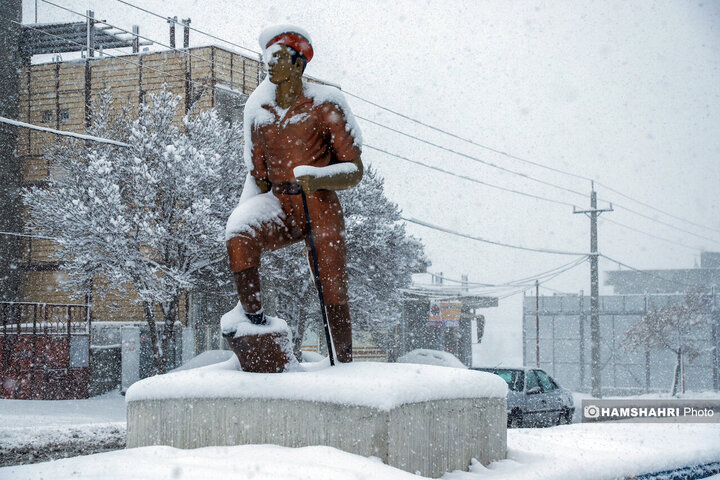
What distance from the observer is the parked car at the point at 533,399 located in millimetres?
14469

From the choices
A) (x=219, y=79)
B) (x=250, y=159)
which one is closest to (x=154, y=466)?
(x=250, y=159)

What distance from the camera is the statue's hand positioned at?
17.3ft

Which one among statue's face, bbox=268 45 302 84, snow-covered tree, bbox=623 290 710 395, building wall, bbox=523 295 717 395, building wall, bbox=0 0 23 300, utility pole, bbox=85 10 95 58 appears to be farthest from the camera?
building wall, bbox=523 295 717 395

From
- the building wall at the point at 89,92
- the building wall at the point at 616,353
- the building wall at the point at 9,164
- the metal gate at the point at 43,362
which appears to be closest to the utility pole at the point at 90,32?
the building wall at the point at 89,92

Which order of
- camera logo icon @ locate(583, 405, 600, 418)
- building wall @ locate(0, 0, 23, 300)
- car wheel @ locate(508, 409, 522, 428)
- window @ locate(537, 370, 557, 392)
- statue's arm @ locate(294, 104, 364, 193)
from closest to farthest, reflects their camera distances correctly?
statue's arm @ locate(294, 104, 364, 193) < car wheel @ locate(508, 409, 522, 428) < window @ locate(537, 370, 557, 392) < camera logo icon @ locate(583, 405, 600, 418) < building wall @ locate(0, 0, 23, 300)

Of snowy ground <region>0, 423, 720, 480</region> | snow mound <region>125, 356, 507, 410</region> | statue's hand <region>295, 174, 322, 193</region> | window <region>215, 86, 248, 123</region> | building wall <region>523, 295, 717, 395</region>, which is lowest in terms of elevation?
building wall <region>523, 295, 717, 395</region>

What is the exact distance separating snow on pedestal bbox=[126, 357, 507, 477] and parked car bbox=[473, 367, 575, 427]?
924 centimetres

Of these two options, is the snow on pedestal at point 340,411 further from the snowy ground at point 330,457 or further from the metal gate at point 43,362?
the metal gate at point 43,362

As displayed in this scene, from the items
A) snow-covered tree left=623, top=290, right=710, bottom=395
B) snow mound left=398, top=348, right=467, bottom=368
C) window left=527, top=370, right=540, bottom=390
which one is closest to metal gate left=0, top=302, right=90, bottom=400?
snow mound left=398, top=348, right=467, bottom=368

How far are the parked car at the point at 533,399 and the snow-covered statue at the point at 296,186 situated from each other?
933 centimetres

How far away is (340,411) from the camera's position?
14.7 ft

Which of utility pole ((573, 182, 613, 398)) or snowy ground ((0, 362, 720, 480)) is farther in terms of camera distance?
utility pole ((573, 182, 613, 398))

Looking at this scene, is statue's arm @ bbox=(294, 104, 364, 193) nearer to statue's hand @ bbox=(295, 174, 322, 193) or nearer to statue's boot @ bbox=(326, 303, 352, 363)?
statue's hand @ bbox=(295, 174, 322, 193)

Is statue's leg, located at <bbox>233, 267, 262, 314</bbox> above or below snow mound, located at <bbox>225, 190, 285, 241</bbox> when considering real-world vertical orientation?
below
